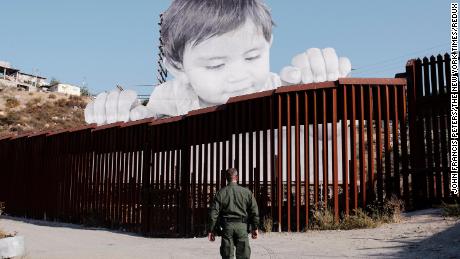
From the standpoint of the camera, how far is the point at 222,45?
25953 mm

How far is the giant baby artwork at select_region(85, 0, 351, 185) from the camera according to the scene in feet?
85.2

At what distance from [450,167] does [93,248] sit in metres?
7.40

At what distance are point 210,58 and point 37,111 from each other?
34.3m

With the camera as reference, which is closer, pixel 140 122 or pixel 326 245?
pixel 326 245

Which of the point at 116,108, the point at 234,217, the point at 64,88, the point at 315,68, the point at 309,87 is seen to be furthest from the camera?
the point at 64,88

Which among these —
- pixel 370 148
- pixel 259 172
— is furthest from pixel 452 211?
pixel 259 172

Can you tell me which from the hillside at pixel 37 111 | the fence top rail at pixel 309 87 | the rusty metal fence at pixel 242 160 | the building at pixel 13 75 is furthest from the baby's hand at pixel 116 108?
the building at pixel 13 75

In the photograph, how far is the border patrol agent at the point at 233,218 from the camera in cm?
605

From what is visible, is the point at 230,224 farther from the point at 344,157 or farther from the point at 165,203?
the point at 165,203

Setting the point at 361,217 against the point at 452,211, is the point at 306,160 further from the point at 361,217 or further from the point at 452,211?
the point at 452,211

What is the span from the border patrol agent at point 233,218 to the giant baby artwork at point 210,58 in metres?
19.7

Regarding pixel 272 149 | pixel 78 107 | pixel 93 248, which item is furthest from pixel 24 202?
pixel 78 107

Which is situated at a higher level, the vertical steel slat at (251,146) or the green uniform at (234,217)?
the vertical steel slat at (251,146)

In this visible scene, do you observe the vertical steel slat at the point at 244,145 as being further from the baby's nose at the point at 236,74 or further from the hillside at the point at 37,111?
the hillside at the point at 37,111
